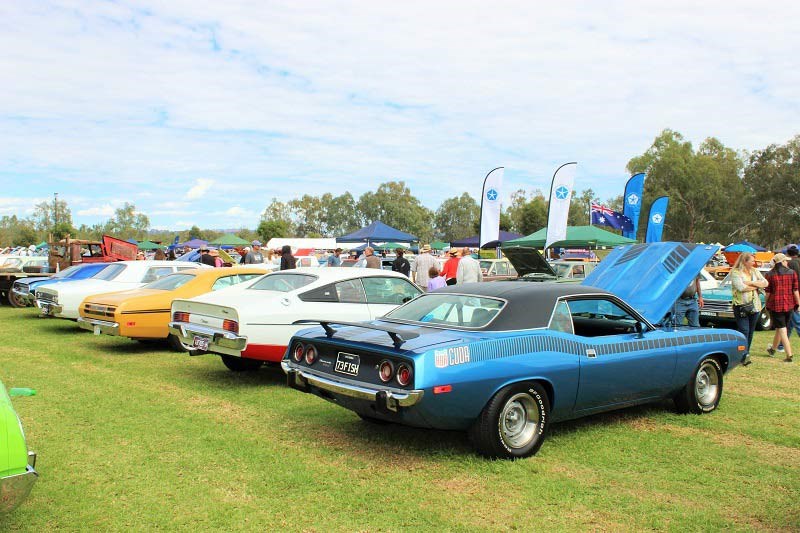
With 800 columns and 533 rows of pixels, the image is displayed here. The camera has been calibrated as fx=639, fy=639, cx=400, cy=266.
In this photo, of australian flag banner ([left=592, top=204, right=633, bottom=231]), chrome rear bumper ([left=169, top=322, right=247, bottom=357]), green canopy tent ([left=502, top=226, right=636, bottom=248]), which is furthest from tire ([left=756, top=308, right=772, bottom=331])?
chrome rear bumper ([left=169, top=322, right=247, bottom=357])

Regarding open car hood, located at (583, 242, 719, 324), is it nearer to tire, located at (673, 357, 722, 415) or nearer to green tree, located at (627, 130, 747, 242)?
tire, located at (673, 357, 722, 415)

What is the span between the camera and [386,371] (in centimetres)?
468

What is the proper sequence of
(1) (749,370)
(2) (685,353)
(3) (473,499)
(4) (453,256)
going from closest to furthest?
(3) (473,499) < (2) (685,353) < (1) (749,370) < (4) (453,256)

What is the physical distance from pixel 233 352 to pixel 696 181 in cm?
5750

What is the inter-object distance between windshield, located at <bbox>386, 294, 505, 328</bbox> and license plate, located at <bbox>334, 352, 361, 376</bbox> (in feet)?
2.84

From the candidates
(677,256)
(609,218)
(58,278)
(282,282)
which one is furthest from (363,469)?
(609,218)

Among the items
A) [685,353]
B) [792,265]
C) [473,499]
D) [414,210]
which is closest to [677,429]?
[685,353]

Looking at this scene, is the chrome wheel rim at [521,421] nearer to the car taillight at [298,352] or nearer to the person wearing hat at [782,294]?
the car taillight at [298,352]

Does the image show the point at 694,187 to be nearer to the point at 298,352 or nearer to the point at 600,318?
the point at 600,318

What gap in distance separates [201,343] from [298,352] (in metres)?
2.43

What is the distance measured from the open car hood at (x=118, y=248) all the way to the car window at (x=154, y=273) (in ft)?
28.3

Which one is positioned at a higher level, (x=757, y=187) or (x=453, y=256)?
(x=757, y=187)

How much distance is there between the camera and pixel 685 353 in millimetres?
6078

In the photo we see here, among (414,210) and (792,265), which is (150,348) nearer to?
(792,265)
